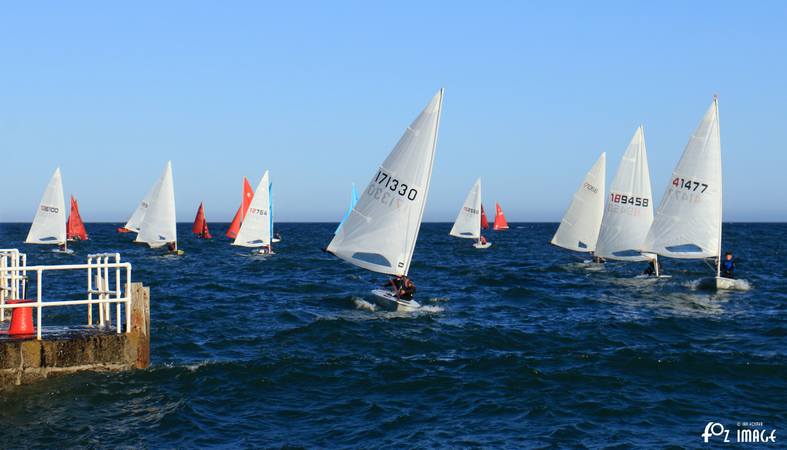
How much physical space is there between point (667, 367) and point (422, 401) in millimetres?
6583

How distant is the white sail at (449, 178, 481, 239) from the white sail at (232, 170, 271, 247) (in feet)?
74.1

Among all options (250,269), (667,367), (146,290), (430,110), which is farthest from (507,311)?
(250,269)

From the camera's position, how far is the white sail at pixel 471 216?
3007 inches

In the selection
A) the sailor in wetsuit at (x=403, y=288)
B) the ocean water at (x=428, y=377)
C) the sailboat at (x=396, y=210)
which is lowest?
the ocean water at (x=428, y=377)

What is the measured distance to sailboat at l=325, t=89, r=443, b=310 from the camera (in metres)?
26.2

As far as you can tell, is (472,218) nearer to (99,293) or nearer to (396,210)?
(396,210)

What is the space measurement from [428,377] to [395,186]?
1066cm

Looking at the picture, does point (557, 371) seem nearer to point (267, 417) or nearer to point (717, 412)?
point (717, 412)

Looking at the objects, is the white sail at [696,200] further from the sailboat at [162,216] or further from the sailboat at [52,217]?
the sailboat at [52,217]

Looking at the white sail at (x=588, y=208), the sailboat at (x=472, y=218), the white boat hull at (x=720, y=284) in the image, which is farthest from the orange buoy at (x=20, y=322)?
the sailboat at (x=472, y=218)

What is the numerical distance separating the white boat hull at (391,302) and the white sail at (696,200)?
14495 mm

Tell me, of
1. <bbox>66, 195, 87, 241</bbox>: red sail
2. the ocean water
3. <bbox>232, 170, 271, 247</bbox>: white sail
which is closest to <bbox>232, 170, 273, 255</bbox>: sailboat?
<bbox>232, 170, 271, 247</bbox>: white sail

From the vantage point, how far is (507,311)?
1117 inches

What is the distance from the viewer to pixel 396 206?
88.1 feet
